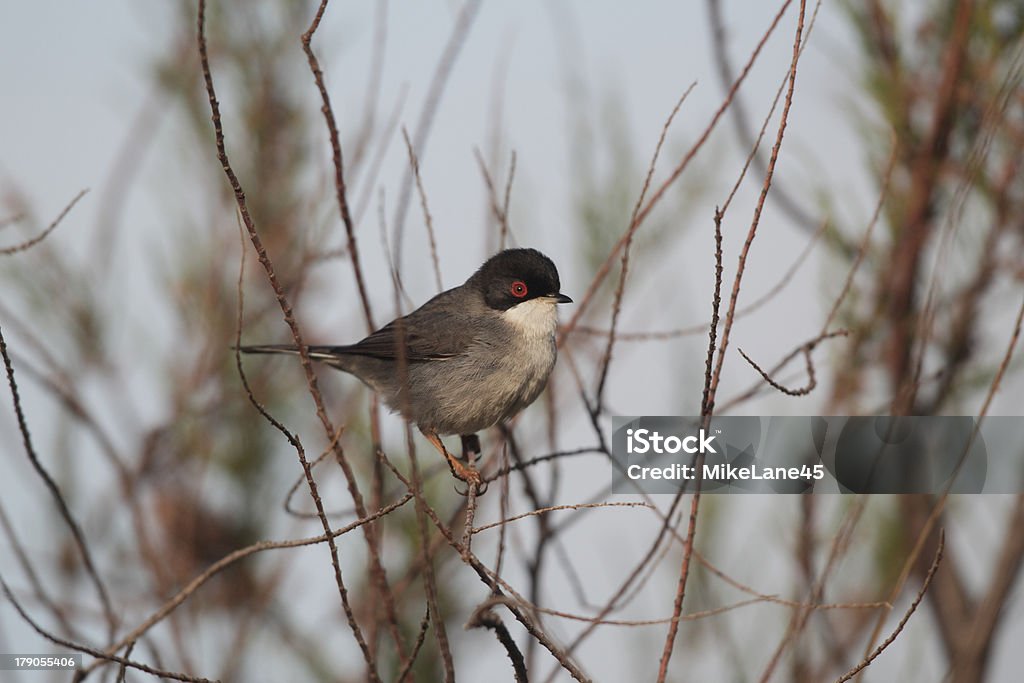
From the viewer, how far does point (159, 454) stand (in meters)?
4.09

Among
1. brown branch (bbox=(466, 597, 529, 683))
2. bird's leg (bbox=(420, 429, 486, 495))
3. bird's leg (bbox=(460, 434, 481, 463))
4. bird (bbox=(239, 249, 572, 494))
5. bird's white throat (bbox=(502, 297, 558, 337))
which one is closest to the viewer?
brown branch (bbox=(466, 597, 529, 683))

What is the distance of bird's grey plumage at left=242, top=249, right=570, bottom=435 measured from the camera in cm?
332

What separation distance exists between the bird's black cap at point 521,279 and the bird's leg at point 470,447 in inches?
19.4

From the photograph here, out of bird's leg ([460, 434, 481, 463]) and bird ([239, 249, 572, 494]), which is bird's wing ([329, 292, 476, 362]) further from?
bird's leg ([460, 434, 481, 463])

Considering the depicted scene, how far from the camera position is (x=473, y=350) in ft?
11.6

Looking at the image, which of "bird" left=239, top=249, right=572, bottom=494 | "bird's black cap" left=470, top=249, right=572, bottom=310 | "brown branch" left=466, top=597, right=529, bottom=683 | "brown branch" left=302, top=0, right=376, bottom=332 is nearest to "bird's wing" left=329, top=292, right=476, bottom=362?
"bird" left=239, top=249, right=572, bottom=494

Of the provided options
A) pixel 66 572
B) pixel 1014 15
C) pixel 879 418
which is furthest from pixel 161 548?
pixel 1014 15

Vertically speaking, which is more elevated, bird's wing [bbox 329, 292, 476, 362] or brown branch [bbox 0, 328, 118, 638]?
bird's wing [bbox 329, 292, 476, 362]

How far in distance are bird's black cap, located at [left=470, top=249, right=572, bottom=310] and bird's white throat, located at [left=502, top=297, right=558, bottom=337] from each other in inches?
1.5

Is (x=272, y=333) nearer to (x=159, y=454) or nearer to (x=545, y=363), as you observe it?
(x=159, y=454)

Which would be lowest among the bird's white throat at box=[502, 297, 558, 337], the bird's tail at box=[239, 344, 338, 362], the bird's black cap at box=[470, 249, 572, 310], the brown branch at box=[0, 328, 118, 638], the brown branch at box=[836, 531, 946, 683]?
the brown branch at box=[836, 531, 946, 683]

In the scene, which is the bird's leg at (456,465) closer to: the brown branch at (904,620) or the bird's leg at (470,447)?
the bird's leg at (470,447)

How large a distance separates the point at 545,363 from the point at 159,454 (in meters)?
1.76

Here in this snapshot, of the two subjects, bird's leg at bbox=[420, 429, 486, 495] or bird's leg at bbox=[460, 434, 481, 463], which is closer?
bird's leg at bbox=[420, 429, 486, 495]
